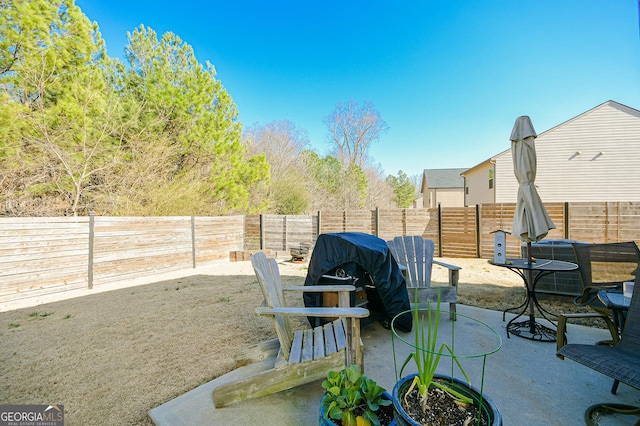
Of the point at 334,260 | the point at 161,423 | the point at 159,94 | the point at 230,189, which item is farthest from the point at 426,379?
the point at 159,94

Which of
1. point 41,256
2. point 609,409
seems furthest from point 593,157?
point 41,256

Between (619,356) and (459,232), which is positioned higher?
(459,232)

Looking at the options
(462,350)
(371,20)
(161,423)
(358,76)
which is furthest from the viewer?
(358,76)

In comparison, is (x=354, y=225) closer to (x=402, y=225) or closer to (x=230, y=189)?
(x=402, y=225)

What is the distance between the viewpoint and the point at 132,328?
11.0 feet

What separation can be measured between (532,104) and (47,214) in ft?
46.0

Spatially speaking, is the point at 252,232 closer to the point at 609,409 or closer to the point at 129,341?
the point at 129,341

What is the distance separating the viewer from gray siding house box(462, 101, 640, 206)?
10.6 metres

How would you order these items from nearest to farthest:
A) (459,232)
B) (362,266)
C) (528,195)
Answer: (362,266) < (528,195) < (459,232)

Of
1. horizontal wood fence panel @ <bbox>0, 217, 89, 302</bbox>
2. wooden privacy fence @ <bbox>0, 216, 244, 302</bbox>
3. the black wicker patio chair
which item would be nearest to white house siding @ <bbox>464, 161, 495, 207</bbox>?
the black wicker patio chair

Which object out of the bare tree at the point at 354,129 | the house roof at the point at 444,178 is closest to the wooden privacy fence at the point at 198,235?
the bare tree at the point at 354,129

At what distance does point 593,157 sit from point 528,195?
40.1ft

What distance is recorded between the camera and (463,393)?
1.26m

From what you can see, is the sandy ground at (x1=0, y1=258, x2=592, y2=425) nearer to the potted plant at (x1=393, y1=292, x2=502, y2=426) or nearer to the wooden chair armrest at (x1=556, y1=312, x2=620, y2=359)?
the potted plant at (x1=393, y1=292, x2=502, y2=426)
